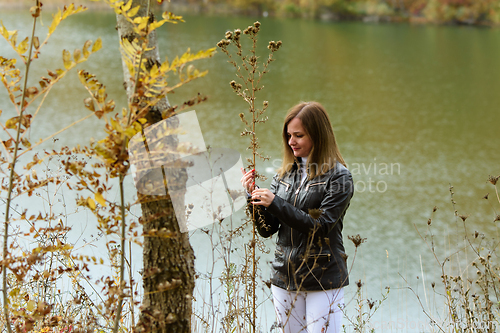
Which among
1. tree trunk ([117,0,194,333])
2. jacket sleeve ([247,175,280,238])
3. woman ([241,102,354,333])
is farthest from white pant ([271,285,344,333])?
tree trunk ([117,0,194,333])

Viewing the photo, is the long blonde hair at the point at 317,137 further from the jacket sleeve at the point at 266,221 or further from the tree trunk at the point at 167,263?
the tree trunk at the point at 167,263

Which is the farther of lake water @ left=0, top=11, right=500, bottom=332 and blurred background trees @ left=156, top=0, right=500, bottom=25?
blurred background trees @ left=156, top=0, right=500, bottom=25

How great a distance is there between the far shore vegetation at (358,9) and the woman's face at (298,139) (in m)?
33.8

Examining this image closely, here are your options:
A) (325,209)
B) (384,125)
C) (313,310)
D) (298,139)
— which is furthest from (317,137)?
(384,125)

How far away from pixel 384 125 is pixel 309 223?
852 cm

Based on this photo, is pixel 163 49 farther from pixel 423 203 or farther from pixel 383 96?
pixel 423 203

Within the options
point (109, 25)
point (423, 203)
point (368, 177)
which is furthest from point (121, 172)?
point (109, 25)

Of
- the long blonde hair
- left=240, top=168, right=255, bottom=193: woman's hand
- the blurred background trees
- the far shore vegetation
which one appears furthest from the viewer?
Answer: the blurred background trees

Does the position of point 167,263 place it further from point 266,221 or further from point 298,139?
point 298,139

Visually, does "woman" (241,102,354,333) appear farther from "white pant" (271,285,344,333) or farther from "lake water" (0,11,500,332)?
"lake water" (0,11,500,332)

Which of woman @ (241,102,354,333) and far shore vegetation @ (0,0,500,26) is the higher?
far shore vegetation @ (0,0,500,26)

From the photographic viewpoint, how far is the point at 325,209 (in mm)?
1625

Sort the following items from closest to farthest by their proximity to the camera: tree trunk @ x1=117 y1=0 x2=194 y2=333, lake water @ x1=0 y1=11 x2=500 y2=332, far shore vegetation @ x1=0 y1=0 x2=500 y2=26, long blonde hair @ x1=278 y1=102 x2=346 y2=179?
1. tree trunk @ x1=117 y1=0 x2=194 y2=333
2. long blonde hair @ x1=278 y1=102 x2=346 y2=179
3. lake water @ x1=0 y1=11 x2=500 y2=332
4. far shore vegetation @ x1=0 y1=0 x2=500 y2=26

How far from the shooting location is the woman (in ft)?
5.30
